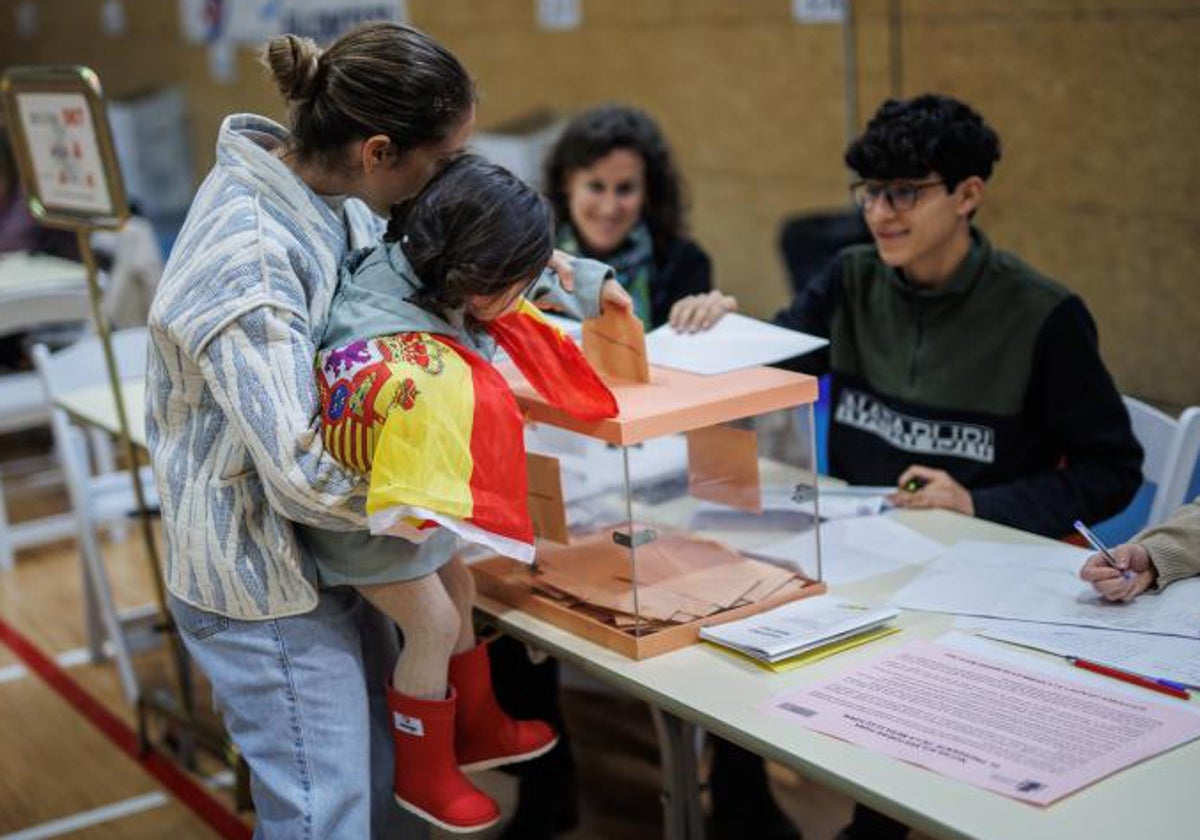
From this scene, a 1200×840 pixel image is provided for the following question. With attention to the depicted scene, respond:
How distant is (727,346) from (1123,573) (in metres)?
0.70

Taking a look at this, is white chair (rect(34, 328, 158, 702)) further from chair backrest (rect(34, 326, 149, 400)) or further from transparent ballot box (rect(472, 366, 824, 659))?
transparent ballot box (rect(472, 366, 824, 659))

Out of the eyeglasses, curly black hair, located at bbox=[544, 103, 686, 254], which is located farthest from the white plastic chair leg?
the eyeglasses

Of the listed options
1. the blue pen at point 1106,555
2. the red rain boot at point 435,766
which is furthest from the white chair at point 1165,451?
the red rain boot at point 435,766

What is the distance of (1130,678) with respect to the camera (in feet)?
6.17

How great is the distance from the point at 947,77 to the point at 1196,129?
79 centimetres

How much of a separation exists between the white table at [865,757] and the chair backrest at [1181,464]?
37 cm

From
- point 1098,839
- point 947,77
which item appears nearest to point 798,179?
point 947,77

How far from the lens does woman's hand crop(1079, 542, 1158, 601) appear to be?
6.90 ft

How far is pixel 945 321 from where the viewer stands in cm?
273

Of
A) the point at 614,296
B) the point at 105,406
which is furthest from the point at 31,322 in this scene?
the point at 614,296

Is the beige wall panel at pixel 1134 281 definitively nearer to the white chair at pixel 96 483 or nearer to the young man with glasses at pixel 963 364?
the young man with glasses at pixel 963 364

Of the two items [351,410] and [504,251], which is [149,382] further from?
[504,251]

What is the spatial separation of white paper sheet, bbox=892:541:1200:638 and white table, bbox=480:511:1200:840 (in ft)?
0.18

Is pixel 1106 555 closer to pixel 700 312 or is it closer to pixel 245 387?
pixel 700 312
